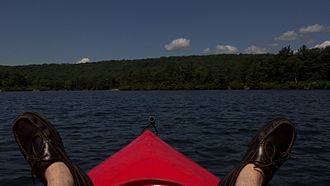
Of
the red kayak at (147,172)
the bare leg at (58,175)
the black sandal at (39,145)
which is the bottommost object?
the red kayak at (147,172)

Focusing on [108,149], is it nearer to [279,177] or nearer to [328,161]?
[279,177]

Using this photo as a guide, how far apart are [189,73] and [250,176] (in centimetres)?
12326

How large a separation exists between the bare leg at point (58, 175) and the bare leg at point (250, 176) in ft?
3.79

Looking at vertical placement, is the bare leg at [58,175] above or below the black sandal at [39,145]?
below

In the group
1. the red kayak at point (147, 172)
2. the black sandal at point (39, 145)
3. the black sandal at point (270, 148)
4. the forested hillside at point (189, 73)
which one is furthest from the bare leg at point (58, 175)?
the forested hillside at point (189, 73)

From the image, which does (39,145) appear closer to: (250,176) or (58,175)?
(58,175)

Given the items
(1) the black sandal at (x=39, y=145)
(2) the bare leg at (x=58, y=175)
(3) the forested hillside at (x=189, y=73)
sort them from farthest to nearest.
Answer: (3) the forested hillside at (x=189, y=73)
(1) the black sandal at (x=39, y=145)
(2) the bare leg at (x=58, y=175)

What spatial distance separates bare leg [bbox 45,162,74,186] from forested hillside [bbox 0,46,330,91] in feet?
271

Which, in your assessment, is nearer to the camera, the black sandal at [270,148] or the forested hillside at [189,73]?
the black sandal at [270,148]

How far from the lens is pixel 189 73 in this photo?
125m

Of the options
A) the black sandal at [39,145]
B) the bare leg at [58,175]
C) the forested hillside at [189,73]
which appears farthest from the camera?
the forested hillside at [189,73]

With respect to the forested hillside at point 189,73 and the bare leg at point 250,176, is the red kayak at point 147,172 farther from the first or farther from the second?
the forested hillside at point 189,73

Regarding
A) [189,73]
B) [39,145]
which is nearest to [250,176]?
[39,145]

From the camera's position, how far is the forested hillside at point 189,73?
9056cm
